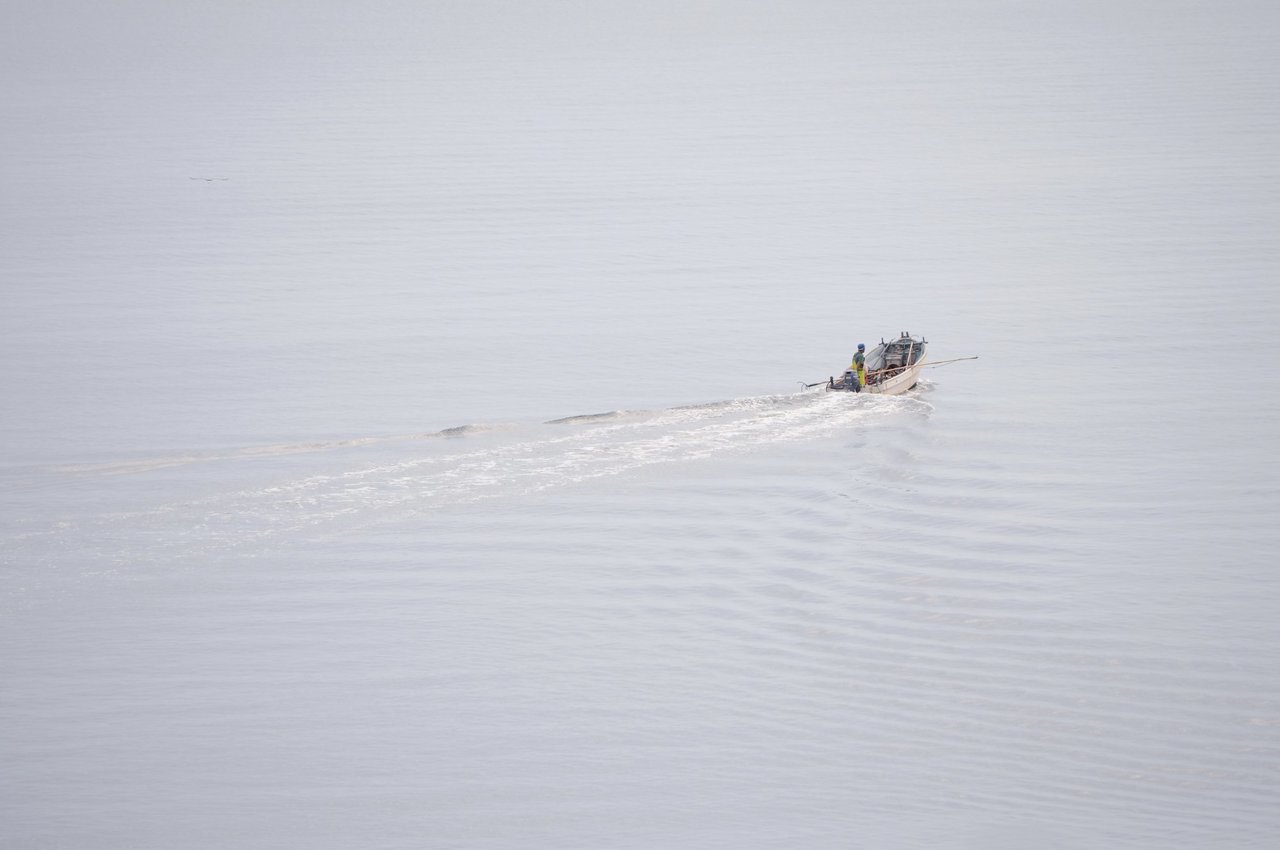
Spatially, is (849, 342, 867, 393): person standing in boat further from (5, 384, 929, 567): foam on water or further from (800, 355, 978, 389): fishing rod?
(800, 355, 978, 389): fishing rod

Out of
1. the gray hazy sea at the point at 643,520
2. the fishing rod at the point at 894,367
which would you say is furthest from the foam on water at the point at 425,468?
the fishing rod at the point at 894,367

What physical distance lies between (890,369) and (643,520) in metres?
9.36

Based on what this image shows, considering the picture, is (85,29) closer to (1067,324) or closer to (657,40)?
(657,40)

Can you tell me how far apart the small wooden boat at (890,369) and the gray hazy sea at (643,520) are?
2.36 feet

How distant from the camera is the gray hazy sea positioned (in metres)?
16.5

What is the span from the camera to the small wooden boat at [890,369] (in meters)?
29.8

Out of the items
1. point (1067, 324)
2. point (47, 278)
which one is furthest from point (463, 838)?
point (47, 278)

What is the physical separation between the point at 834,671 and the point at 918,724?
59.3 inches

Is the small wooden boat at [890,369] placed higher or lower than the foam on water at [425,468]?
higher

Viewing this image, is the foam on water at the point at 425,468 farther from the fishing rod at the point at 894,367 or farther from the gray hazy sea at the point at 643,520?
the fishing rod at the point at 894,367

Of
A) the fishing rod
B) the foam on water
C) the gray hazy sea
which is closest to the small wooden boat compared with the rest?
the fishing rod

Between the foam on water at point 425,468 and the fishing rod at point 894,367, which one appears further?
the fishing rod at point 894,367

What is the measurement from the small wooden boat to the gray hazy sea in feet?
2.36

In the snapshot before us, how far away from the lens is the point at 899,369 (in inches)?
1225
